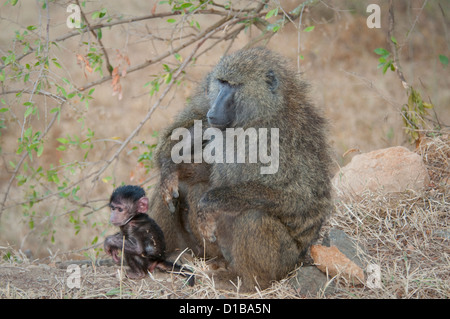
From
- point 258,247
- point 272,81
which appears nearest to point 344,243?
point 258,247

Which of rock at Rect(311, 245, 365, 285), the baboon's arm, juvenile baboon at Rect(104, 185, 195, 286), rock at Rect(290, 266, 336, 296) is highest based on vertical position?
the baboon's arm

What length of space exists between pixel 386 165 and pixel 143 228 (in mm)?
2103

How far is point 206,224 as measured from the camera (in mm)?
2865

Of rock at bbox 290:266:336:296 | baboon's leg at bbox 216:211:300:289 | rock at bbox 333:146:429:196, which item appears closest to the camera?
baboon's leg at bbox 216:211:300:289

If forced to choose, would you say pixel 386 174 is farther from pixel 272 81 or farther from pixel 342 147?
pixel 342 147

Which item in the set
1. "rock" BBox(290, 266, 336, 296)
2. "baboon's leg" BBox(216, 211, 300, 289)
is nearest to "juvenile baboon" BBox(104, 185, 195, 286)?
"baboon's leg" BBox(216, 211, 300, 289)

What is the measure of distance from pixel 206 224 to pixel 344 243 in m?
0.91

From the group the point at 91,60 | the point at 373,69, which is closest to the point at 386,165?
the point at 91,60

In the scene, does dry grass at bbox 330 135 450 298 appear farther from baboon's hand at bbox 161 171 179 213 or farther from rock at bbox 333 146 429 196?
baboon's hand at bbox 161 171 179 213

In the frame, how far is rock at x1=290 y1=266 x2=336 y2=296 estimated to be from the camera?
2.86m

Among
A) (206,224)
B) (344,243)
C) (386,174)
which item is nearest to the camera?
(206,224)

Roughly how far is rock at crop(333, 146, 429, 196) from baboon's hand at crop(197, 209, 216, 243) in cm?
157

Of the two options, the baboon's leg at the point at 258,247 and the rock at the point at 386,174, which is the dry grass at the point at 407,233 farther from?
the baboon's leg at the point at 258,247

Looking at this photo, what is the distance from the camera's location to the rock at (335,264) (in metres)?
2.91
